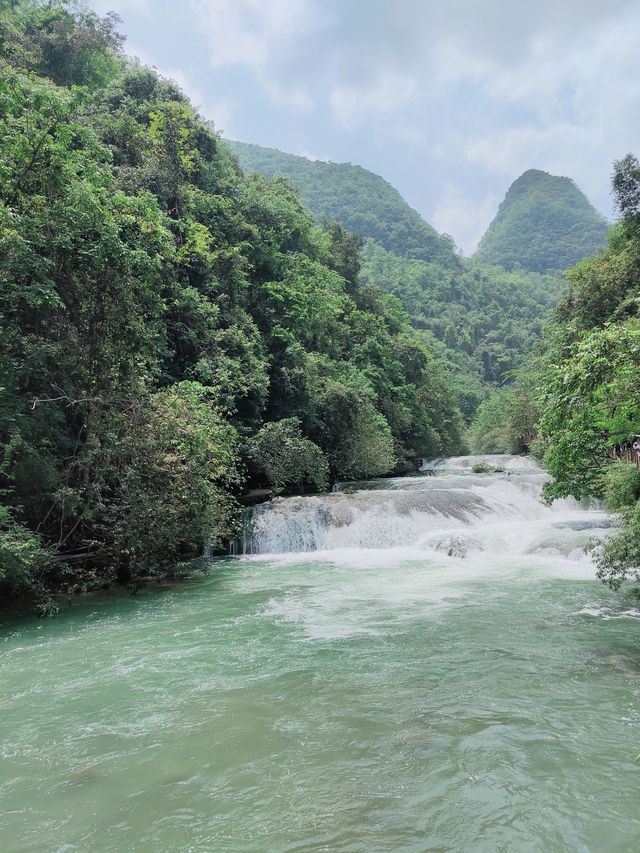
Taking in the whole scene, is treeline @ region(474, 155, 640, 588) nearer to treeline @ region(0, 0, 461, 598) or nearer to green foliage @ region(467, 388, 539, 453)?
treeline @ region(0, 0, 461, 598)

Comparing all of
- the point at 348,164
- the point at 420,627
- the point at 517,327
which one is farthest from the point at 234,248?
the point at 348,164

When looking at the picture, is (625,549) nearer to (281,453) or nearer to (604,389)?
(604,389)

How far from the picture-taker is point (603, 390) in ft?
16.0

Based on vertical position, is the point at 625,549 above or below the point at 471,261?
below

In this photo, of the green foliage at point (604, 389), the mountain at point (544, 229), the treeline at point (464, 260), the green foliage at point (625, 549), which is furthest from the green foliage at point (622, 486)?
the mountain at point (544, 229)

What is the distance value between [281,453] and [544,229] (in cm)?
12289

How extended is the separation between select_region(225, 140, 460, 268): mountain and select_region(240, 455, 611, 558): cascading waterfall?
78.6 metres

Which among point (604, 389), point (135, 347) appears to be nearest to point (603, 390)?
point (604, 389)

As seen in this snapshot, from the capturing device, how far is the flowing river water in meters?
3.29

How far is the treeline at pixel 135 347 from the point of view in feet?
29.4

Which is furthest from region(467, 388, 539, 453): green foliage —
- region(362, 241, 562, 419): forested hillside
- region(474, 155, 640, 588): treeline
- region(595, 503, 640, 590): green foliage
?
region(595, 503, 640, 590): green foliage

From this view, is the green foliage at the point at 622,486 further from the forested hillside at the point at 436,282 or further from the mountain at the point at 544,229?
the mountain at the point at 544,229

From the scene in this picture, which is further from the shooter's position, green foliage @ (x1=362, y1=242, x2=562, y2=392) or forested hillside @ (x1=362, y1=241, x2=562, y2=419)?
green foliage @ (x1=362, y1=242, x2=562, y2=392)

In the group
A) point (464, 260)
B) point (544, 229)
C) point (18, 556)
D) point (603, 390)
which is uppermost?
point (544, 229)
